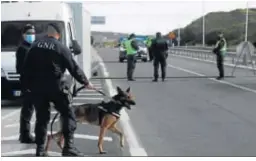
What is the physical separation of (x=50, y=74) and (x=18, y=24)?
28.4ft

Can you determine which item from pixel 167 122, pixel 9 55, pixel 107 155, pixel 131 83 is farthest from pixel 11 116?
pixel 131 83

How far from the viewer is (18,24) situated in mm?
16969

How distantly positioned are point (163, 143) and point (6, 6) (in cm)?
860

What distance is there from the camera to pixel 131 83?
24203mm

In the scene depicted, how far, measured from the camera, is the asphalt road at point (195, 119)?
32.5 feet

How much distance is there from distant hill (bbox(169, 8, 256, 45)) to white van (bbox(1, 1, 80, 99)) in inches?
2044

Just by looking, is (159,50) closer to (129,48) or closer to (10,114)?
(129,48)

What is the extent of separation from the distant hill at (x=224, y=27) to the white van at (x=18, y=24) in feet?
170

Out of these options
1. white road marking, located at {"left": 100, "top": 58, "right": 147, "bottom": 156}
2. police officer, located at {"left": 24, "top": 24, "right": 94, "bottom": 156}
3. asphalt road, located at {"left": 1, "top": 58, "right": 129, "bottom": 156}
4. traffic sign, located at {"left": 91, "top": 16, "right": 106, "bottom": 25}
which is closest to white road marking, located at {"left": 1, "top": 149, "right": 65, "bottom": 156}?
asphalt road, located at {"left": 1, "top": 58, "right": 129, "bottom": 156}

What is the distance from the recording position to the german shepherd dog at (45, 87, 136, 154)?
944cm

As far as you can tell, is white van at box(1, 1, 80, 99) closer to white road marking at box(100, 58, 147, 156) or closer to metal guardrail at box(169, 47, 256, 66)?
white road marking at box(100, 58, 147, 156)

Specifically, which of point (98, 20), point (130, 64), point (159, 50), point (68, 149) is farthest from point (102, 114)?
point (98, 20)

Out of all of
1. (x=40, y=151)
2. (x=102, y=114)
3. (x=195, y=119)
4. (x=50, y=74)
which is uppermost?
(x=50, y=74)

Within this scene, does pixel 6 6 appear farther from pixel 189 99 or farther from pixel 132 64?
pixel 132 64
